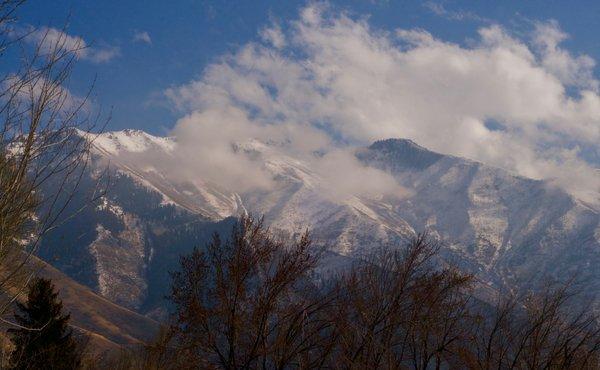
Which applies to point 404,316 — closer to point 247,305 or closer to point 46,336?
point 247,305

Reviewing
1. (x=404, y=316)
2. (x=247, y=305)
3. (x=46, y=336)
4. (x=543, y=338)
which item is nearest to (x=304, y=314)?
(x=247, y=305)

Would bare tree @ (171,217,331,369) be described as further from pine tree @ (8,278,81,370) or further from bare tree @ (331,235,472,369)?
pine tree @ (8,278,81,370)

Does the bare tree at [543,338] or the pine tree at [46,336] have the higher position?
the bare tree at [543,338]

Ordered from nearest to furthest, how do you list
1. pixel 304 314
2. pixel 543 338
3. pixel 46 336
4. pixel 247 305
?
pixel 543 338 < pixel 304 314 < pixel 247 305 < pixel 46 336

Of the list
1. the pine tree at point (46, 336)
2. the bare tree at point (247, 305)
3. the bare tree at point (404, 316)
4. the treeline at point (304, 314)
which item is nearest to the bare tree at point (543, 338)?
the treeline at point (304, 314)

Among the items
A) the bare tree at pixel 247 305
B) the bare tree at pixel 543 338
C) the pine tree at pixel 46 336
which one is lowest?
the pine tree at pixel 46 336

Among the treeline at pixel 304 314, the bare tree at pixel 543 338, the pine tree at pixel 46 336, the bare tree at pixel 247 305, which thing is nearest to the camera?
the bare tree at pixel 543 338

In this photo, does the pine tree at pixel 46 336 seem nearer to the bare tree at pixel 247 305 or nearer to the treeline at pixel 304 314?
the treeline at pixel 304 314

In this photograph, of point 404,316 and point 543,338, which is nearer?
point 543,338

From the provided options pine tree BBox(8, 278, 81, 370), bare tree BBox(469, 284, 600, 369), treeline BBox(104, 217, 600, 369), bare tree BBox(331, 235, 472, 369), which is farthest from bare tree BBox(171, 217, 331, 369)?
pine tree BBox(8, 278, 81, 370)

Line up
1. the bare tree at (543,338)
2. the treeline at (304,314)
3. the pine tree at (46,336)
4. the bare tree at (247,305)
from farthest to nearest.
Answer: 1. the pine tree at (46,336)
2. the bare tree at (247,305)
3. the treeline at (304,314)
4. the bare tree at (543,338)

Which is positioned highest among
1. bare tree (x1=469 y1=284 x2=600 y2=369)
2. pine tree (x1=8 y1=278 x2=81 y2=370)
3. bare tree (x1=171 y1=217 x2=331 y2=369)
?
bare tree (x1=469 y1=284 x2=600 y2=369)

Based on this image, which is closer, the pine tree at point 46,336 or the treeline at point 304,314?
the treeline at point 304,314

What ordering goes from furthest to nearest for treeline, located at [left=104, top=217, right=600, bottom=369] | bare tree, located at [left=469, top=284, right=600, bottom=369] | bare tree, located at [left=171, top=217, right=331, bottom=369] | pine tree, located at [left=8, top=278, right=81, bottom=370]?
pine tree, located at [left=8, top=278, right=81, bottom=370], bare tree, located at [left=171, top=217, right=331, bottom=369], treeline, located at [left=104, top=217, right=600, bottom=369], bare tree, located at [left=469, top=284, right=600, bottom=369]
